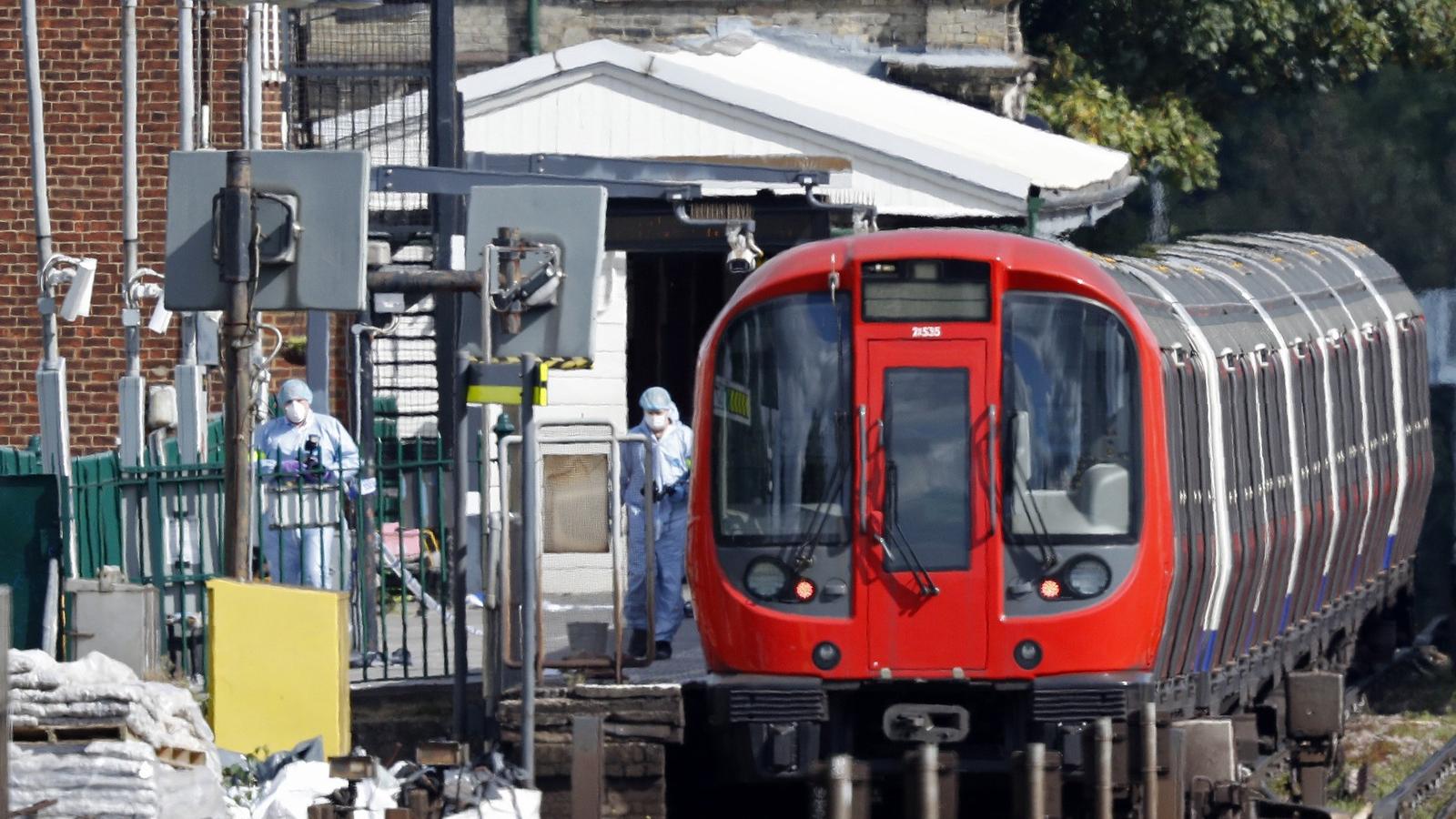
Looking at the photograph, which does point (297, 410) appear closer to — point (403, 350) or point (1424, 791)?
point (1424, 791)

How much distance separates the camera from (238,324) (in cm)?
1143

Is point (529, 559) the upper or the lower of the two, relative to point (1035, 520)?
lower

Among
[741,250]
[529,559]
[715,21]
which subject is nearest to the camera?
[529,559]

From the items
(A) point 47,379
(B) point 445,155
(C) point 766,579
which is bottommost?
(C) point 766,579

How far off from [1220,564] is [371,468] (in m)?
4.16

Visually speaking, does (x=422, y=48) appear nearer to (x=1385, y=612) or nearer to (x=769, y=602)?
(x=1385, y=612)

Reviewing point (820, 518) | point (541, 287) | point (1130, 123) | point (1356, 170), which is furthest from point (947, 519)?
point (1356, 170)

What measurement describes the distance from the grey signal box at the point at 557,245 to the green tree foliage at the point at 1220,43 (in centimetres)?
2036

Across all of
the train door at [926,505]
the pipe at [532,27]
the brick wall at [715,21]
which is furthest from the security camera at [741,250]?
the brick wall at [715,21]

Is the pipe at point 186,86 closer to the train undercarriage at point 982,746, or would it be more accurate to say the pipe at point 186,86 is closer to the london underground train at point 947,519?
the train undercarriage at point 982,746

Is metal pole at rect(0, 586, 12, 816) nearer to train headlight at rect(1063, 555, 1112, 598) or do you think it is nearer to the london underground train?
the london underground train

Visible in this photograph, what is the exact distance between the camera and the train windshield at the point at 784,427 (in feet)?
40.3

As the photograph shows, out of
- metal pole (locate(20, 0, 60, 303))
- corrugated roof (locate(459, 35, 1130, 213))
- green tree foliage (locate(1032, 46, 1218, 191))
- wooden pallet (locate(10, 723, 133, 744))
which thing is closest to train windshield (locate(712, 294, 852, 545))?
wooden pallet (locate(10, 723, 133, 744))

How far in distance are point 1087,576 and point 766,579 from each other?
4.37ft
